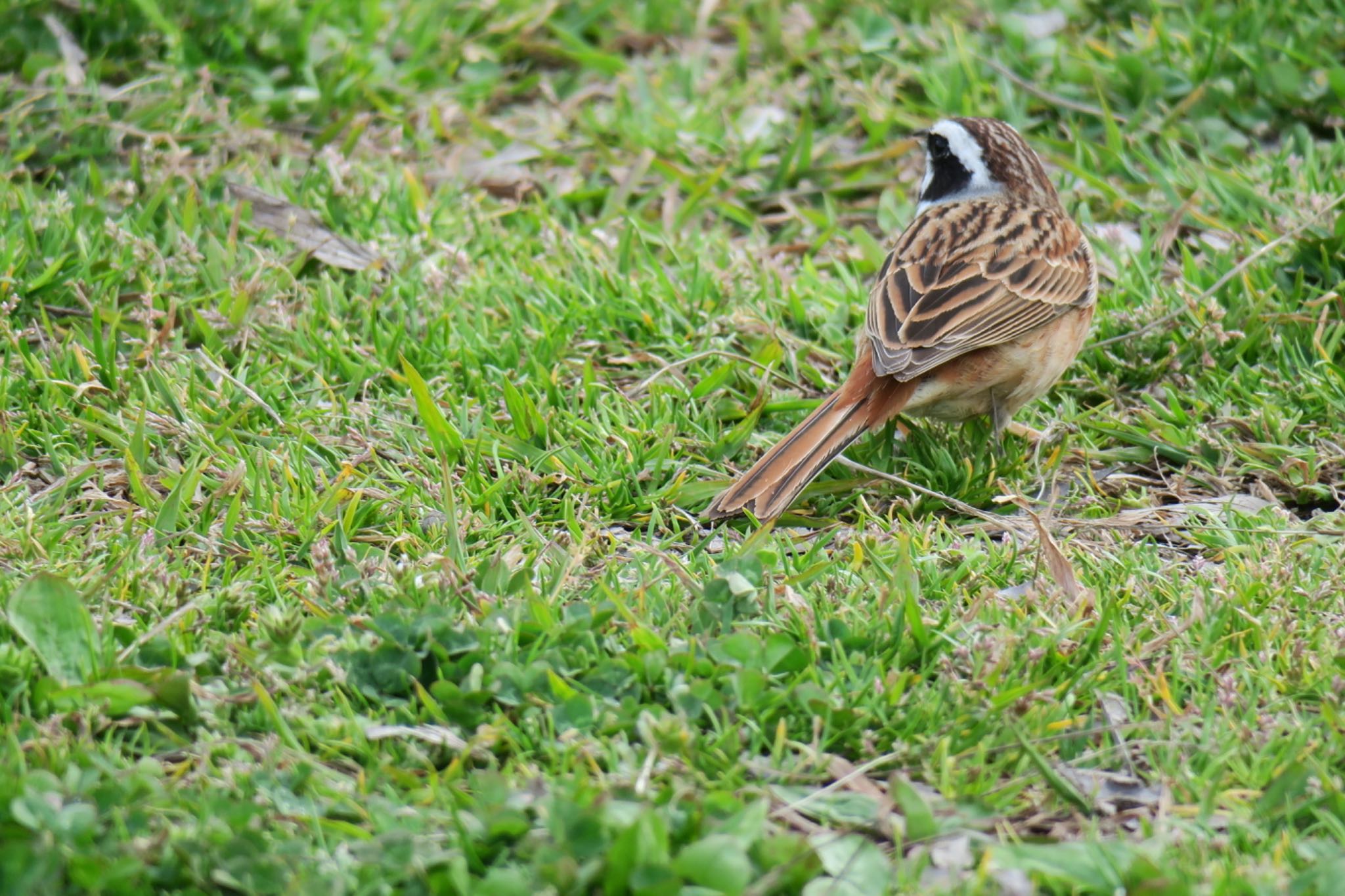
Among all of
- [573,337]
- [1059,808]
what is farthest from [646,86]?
[1059,808]

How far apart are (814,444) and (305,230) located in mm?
2855

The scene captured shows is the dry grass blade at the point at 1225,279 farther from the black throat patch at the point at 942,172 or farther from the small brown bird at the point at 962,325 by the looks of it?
the black throat patch at the point at 942,172

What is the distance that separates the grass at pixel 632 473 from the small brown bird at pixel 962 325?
23 cm

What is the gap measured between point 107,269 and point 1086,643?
418 centimetres

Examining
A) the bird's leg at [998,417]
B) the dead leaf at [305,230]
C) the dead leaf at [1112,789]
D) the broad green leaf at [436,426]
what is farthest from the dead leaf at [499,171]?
the dead leaf at [1112,789]

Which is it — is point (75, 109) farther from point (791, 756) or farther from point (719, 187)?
point (791, 756)

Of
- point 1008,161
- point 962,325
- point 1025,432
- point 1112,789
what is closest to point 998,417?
point 1025,432

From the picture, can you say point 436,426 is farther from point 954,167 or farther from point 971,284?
point 954,167

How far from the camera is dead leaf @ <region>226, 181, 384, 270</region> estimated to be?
21.3ft

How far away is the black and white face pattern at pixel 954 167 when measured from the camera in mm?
6281

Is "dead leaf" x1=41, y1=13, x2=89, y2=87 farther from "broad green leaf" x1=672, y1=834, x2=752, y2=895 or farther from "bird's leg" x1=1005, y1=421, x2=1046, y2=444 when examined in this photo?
"broad green leaf" x1=672, y1=834, x2=752, y2=895

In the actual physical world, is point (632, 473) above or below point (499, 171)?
below

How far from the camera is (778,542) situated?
16.0 ft

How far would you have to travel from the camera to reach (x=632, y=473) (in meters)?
5.32
